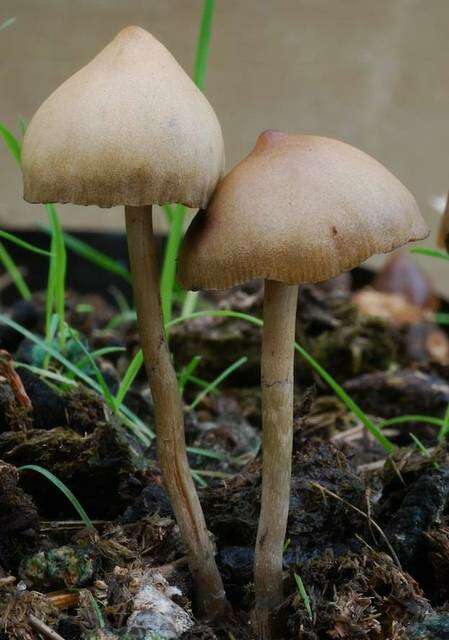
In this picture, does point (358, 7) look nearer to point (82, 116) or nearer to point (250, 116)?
point (250, 116)

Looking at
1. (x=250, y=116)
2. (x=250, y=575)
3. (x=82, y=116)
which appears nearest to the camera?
(x=82, y=116)

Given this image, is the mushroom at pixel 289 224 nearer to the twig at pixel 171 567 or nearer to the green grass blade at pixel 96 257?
the twig at pixel 171 567

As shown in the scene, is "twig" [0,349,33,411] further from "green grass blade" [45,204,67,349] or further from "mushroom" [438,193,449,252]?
"mushroom" [438,193,449,252]

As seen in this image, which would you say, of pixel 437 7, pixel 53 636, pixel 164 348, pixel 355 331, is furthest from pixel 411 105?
pixel 53 636

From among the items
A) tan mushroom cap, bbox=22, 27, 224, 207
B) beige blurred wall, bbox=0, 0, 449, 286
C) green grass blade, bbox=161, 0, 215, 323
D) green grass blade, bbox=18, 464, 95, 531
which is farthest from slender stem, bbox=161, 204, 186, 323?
beige blurred wall, bbox=0, 0, 449, 286

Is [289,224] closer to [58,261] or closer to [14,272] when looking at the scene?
[58,261]

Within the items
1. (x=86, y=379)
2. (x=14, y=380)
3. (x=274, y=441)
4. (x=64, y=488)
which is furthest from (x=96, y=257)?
(x=274, y=441)
